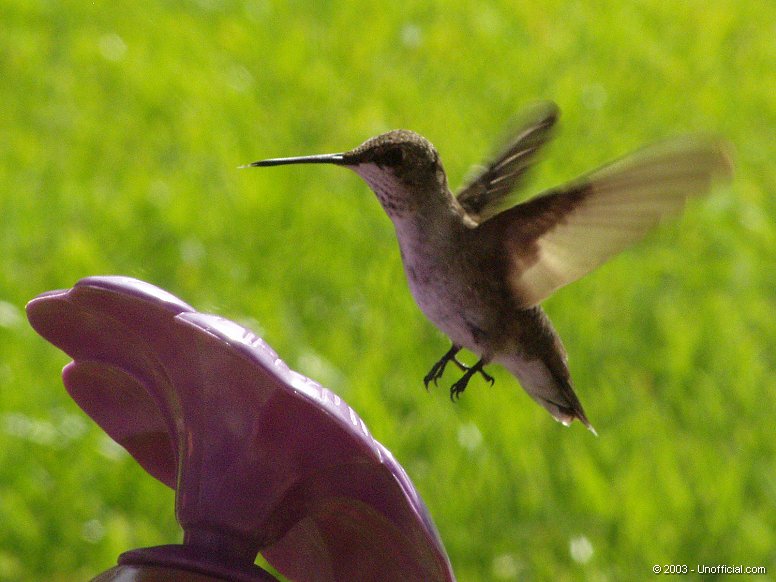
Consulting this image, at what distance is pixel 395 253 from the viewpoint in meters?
3.77

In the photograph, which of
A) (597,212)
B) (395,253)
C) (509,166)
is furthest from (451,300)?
(395,253)

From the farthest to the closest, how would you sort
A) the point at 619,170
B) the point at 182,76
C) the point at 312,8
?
the point at 312,8, the point at 182,76, the point at 619,170

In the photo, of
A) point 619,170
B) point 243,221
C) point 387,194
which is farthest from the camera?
point 243,221

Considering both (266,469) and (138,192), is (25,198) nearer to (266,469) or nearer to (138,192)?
(138,192)

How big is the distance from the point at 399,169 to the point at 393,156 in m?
0.03

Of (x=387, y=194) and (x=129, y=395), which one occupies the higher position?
(x=387, y=194)

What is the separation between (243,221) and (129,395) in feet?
8.06

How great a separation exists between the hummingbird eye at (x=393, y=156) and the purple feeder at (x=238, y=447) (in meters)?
0.41

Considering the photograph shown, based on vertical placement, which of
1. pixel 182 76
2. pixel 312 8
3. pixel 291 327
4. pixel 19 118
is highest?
pixel 312 8

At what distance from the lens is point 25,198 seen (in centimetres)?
400

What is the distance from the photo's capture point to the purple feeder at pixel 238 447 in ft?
3.94

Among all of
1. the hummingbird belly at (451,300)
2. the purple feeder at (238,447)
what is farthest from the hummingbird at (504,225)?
the purple feeder at (238,447)

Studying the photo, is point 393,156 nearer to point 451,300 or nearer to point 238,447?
point 451,300

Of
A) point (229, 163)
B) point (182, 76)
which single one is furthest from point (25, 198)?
point (182, 76)
